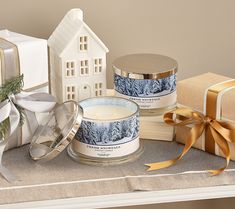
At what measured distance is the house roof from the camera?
0.96 m

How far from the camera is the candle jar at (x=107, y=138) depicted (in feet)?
2.93

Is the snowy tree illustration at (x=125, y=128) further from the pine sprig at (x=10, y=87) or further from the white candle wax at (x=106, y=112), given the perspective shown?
the pine sprig at (x=10, y=87)

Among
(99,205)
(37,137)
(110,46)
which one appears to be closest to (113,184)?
(99,205)

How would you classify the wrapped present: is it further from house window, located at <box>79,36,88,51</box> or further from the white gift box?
house window, located at <box>79,36,88,51</box>

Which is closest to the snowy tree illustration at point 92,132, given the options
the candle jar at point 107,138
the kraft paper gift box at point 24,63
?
the candle jar at point 107,138

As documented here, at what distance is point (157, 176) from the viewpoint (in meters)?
0.87

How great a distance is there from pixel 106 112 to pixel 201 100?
15cm

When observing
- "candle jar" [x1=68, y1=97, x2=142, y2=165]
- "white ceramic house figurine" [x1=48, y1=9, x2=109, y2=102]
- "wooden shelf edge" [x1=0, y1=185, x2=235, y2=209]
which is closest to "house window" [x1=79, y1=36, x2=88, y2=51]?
"white ceramic house figurine" [x1=48, y1=9, x2=109, y2=102]

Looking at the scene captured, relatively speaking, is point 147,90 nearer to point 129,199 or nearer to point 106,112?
point 106,112

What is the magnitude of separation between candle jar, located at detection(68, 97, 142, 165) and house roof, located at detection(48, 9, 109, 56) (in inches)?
4.4

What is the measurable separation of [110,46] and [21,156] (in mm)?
305

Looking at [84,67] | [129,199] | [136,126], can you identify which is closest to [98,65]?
[84,67]

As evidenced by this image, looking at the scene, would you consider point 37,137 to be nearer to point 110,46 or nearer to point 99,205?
point 99,205

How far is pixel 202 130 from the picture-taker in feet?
3.07
